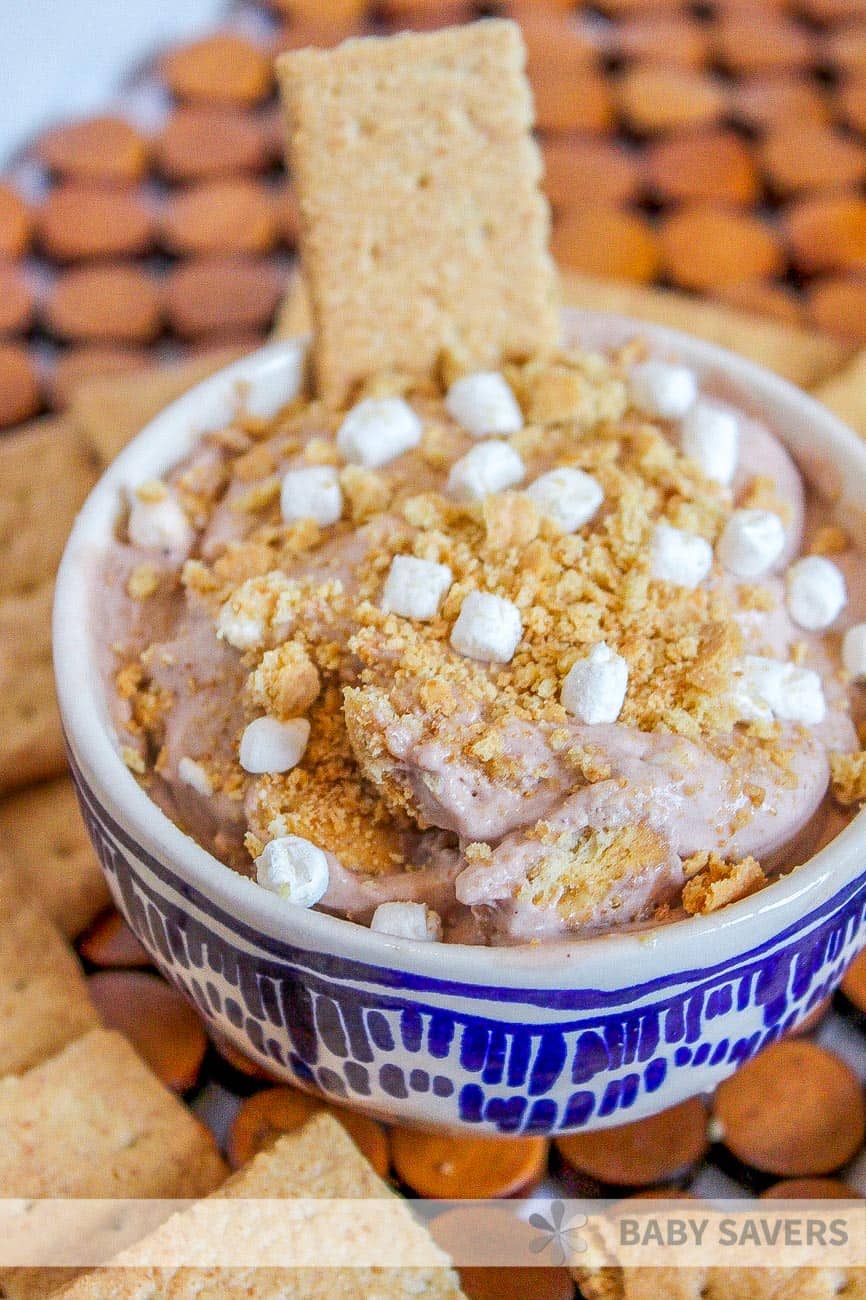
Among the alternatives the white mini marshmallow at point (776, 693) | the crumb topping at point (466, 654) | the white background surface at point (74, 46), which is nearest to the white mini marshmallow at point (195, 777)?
the crumb topping at point (466, 654)

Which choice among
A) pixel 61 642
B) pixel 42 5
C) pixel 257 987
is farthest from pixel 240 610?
pixel 42 5

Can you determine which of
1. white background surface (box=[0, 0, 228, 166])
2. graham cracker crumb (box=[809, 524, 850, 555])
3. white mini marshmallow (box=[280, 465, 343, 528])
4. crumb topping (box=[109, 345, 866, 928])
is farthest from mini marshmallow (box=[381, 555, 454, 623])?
white background surface (box=[0, 0, 228, 166])

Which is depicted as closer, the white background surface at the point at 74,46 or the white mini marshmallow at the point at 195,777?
the white mini marshmallow at the point at 195,777

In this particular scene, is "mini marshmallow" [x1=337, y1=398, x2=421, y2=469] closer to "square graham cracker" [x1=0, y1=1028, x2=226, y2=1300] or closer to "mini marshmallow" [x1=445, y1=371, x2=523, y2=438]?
"mini marshmallow" [x1=445, y1=371, x2=523, y2=438]

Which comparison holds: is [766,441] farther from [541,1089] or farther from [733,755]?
[541,1089]

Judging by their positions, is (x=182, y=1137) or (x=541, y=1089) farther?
(x=182, y=1137)

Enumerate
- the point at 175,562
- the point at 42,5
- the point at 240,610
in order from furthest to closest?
the point at 42,5, the point at 175,562, the point at 240,610

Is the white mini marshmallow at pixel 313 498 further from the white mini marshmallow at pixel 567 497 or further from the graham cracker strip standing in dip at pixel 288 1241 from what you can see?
the graham cracker strip standing in dip at pixel 288 1241
